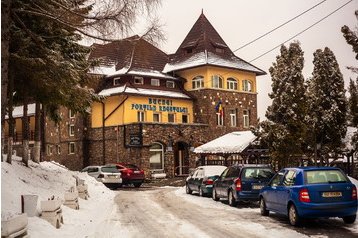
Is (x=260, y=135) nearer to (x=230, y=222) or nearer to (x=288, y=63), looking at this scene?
(x=288, y=63)

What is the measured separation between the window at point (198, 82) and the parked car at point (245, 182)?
24979mm

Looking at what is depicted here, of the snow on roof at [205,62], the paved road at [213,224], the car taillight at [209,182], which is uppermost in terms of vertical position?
the snow on roof at [205,62]

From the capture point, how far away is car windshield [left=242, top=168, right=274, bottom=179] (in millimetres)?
17500

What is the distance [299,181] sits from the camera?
11984 millimetres

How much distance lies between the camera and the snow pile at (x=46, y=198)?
1038 centimetres

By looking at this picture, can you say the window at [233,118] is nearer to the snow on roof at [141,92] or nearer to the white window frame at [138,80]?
the snow on roof at [141,92]

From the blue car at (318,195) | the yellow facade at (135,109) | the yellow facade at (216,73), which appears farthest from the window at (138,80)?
the blue car at (318,195)

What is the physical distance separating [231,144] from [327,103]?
8322mm

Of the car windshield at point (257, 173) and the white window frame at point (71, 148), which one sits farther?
the white window frame at point (71, 148)

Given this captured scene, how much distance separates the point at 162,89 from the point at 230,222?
30228 millimetres

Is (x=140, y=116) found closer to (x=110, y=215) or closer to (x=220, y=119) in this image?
(x=220, y=119)

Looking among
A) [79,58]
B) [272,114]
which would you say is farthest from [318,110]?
[79,58]

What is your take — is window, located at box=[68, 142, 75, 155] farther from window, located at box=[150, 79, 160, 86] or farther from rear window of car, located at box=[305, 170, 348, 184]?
rear window of car, located at box=[305, 170, 348, 184]

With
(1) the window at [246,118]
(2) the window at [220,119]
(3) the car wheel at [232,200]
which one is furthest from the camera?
(1) the window at [246,118]
